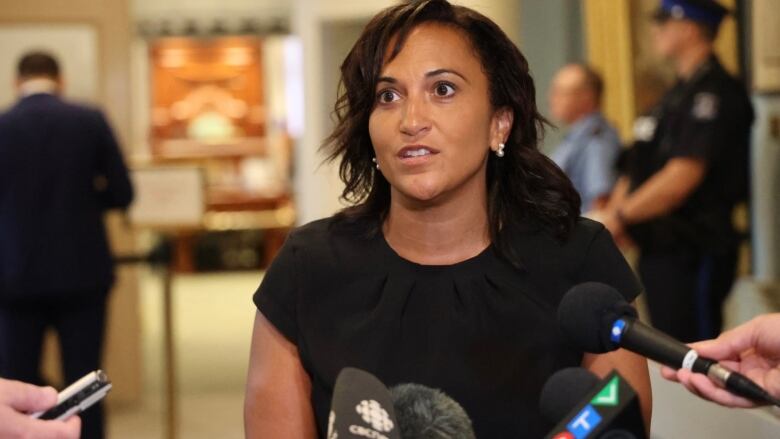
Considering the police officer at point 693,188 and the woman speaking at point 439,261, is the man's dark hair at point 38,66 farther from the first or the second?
the woman speaking at point 439,261

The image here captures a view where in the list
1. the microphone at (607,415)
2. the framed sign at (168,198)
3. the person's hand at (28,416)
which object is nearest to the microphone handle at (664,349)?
the microphone at (607,415)

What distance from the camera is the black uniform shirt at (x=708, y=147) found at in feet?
12.8

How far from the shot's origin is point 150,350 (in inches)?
356

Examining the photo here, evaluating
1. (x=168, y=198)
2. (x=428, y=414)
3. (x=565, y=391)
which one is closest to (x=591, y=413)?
(x=565, y=391)

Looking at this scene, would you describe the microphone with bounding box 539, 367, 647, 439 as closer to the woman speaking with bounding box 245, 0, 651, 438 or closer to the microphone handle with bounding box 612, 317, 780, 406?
the microphone handle with bounding box 612, 317, 780, 406

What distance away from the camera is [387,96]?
6.23ft

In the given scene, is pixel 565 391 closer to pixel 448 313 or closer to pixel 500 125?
pixel 448 313

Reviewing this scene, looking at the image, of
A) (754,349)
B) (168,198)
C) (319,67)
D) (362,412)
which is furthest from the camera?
(319,67)

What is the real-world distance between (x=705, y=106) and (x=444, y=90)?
2.25 m

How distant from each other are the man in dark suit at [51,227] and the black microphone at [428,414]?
307cm

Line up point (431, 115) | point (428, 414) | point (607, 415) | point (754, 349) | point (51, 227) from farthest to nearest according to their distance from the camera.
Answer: point (51, 227), point (431, 115), point (428, 414), point (754, 349), point (607, 415)

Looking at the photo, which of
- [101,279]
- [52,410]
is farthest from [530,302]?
[101,279]

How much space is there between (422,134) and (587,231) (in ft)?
0.96

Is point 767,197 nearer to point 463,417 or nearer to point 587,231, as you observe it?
point 587,231
